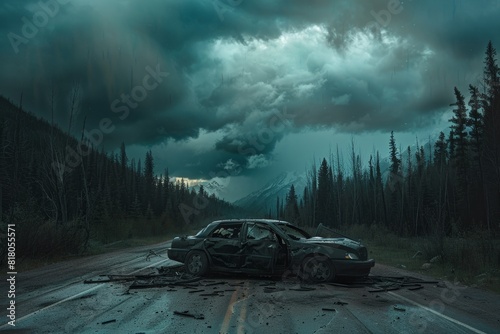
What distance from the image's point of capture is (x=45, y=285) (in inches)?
406

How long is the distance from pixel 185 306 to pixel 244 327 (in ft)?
6.17

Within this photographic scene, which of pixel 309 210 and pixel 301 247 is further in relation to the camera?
pixel 309 210

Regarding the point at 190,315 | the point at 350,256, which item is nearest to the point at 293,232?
the point at 350,256

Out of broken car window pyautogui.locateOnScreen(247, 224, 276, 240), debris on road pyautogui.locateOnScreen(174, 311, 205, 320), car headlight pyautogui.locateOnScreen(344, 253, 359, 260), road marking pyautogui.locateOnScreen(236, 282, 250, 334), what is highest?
broken car window pyautogui.locateOnScreen(247, 224, 276, 240)

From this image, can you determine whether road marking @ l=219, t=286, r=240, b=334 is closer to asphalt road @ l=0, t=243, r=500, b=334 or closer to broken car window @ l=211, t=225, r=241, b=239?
asphalt road @ l=0, t=243, r=500, b=334

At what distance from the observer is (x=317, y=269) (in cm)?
1016

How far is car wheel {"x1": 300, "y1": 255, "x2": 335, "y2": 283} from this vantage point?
1008 cm

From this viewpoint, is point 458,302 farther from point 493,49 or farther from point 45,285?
point 493,49

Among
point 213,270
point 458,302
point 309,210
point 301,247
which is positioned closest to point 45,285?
point 213,270

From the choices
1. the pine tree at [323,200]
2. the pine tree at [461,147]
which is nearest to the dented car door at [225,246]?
→ the pine tree at [461,147]

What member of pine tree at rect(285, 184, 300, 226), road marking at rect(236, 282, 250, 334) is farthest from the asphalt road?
pine tree at rect(285, 184, 300, 226)

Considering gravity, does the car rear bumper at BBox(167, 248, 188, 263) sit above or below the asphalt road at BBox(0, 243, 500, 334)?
above

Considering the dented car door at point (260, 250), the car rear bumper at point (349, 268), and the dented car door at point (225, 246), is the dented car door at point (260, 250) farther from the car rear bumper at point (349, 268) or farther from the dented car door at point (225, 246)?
the car rear bumper at point (349, 268)

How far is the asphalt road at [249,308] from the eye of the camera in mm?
5938
